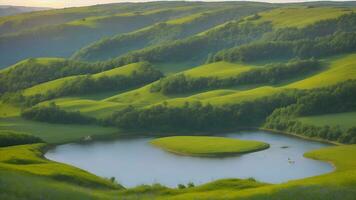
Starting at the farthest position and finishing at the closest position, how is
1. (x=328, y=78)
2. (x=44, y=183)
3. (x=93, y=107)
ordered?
(x=328, y=78), (x=93, y=107), (x=44, y=183)

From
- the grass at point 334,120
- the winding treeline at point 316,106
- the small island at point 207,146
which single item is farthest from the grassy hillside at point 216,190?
the winding treeline at point 316,106

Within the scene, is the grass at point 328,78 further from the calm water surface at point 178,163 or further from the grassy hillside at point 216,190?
the grassy hillside at point 216,190

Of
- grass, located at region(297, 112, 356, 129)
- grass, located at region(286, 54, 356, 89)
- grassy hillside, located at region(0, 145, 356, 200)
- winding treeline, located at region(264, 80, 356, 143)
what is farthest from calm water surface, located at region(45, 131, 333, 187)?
grass, located at region(286, 54, 356, 89)

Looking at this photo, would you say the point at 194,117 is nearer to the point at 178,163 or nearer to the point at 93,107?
the point at 93,107

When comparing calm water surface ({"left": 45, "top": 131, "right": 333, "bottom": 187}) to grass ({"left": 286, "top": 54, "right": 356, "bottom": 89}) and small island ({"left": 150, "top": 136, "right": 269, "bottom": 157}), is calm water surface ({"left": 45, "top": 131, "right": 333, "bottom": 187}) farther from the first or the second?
grass ({"left": 286, "top": 54, "right": 356, "bottom": 89})

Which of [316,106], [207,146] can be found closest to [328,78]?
[316,106]
